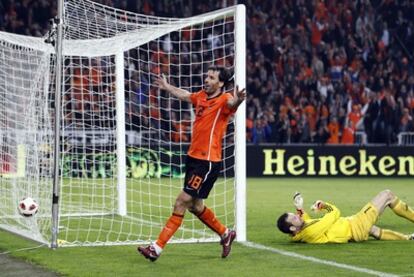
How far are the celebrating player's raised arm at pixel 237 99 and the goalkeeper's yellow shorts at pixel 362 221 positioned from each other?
2556 mm

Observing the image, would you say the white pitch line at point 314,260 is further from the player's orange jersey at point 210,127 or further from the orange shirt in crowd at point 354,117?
the orange shirt in crowd at point 354,117

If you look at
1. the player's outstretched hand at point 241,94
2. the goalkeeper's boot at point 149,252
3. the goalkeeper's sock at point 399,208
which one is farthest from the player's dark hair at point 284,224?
the player's outstretched hand at point 241,94

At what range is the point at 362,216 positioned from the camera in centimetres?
1262

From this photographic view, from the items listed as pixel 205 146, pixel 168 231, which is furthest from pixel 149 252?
pixel 205 146

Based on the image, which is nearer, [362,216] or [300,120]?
[362,216]

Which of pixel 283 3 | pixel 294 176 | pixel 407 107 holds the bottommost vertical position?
pixel 294 176

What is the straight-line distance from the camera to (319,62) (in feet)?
107

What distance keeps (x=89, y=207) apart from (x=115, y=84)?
8.28 feet

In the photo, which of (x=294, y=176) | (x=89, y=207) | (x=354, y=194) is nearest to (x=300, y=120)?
(x=294, y=176)

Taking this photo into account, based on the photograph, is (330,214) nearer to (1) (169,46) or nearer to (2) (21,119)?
(2) (21,119)

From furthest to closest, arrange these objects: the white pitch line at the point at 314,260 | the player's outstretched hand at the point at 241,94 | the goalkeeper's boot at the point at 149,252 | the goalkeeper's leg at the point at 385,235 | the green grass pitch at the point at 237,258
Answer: the goalkeeper's leg at the point at 385,235
the goalkeeper's boot at the point at 149,252
the player's outstretched hand at the point at 241,94
the green grass pitch at the point at 237,258
the white pitch line at the point at 314,260

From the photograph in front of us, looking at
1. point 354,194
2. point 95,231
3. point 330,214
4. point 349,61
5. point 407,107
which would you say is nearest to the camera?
point 330,214

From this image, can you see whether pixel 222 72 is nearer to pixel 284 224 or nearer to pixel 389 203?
pixel 284 224

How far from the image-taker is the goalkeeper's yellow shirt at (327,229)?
491 inches
